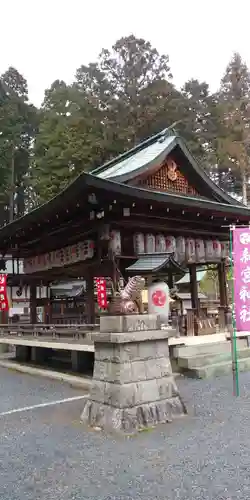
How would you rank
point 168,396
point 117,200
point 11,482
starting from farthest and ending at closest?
point 117,200 → point 168,396 → point 11,482

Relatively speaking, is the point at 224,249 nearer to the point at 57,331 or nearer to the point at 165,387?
the point at 57,331

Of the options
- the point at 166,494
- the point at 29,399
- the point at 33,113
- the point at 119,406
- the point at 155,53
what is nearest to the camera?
the point at 166,494

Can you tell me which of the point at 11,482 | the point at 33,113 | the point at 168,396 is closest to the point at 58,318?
the point at 168,396

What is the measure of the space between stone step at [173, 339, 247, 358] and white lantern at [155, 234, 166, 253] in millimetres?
3092

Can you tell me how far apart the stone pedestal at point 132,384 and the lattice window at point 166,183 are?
7.12 m

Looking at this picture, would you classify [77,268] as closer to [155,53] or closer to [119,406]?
[119,406]

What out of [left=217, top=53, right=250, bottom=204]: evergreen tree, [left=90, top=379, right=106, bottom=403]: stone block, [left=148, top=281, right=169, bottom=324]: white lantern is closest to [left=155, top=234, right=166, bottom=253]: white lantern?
[left=148, top=281, right=169, bottom=324]: white lantern

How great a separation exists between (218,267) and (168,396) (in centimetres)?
840

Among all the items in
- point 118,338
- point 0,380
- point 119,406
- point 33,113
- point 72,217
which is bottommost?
point 0,380

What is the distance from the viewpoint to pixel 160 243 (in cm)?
1177

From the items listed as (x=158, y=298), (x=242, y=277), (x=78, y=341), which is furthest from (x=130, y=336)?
(x=78, y=341)

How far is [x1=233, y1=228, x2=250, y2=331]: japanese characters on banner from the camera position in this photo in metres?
7.29

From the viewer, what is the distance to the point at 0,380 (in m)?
10.4

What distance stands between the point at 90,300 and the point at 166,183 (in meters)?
4.73
